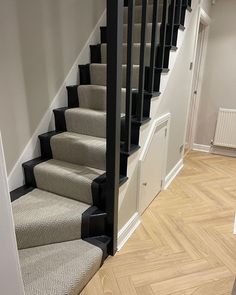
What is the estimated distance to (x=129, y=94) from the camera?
5.14 feet

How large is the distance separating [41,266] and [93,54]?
2076 millimetres

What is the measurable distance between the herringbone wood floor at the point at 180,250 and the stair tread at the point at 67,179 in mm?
551

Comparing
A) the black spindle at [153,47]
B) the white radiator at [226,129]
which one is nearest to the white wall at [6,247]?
the black spindle at [153,47]

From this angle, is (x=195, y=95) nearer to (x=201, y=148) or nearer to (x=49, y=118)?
(x=201, y=148)

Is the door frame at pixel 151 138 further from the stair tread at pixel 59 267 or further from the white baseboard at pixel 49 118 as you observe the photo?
the white baseboard at pixel 49 118

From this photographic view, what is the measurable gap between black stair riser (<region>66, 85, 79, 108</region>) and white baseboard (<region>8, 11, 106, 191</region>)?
41mm

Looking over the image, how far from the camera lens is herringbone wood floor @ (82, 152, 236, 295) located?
158 cm

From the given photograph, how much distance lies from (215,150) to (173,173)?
1.30 metres

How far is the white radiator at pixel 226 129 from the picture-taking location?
3.64m

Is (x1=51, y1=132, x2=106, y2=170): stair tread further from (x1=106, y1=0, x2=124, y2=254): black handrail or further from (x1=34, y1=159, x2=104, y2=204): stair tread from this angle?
(x1=106, y1=0, x2=124, y2=254): black handrail

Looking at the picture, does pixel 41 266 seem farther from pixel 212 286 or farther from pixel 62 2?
pixel 62 2

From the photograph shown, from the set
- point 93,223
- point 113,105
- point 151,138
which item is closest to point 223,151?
point 151,138

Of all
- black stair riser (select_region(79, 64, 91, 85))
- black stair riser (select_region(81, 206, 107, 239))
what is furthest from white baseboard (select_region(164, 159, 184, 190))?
black stair riser (select_region(79, 64, 91, 85))

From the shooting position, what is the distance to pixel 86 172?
1860 millimetres
